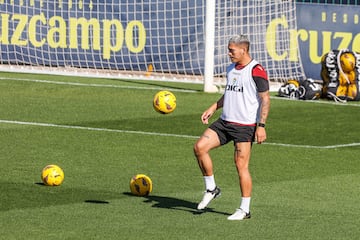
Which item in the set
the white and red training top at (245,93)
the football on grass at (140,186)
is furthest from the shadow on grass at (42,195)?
the white and red training top at (245,93)

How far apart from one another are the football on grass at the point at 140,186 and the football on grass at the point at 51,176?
0.98 metres

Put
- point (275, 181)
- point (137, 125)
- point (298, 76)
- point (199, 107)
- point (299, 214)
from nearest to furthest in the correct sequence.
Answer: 1. point (299, 214)
2. point (275, 181)
3. point (137, 125)
4. point (199, 107)
5. point (298, 76)

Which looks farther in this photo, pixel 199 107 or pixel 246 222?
pixel 199 107

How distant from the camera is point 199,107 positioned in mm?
23328

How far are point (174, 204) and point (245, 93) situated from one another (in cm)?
157

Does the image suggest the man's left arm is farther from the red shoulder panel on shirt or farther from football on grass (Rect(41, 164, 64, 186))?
football on grass (Rect(41, 164, 64, 186))

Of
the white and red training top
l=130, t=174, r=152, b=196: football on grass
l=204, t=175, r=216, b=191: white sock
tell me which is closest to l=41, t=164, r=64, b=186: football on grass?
l=130, t=174, r=152, b=196: football on grass

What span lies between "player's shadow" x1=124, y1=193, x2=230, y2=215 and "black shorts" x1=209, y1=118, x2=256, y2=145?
0.77m

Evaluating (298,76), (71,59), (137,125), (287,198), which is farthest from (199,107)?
→ (287,198)

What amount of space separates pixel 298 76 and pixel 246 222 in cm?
Result: 1627

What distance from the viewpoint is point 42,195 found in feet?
44.2

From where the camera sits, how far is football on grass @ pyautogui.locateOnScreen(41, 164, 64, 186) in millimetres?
14102

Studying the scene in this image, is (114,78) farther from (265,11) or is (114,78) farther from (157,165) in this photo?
(157,165)

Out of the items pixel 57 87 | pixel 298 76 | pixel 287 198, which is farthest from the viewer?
pixel 298 76
